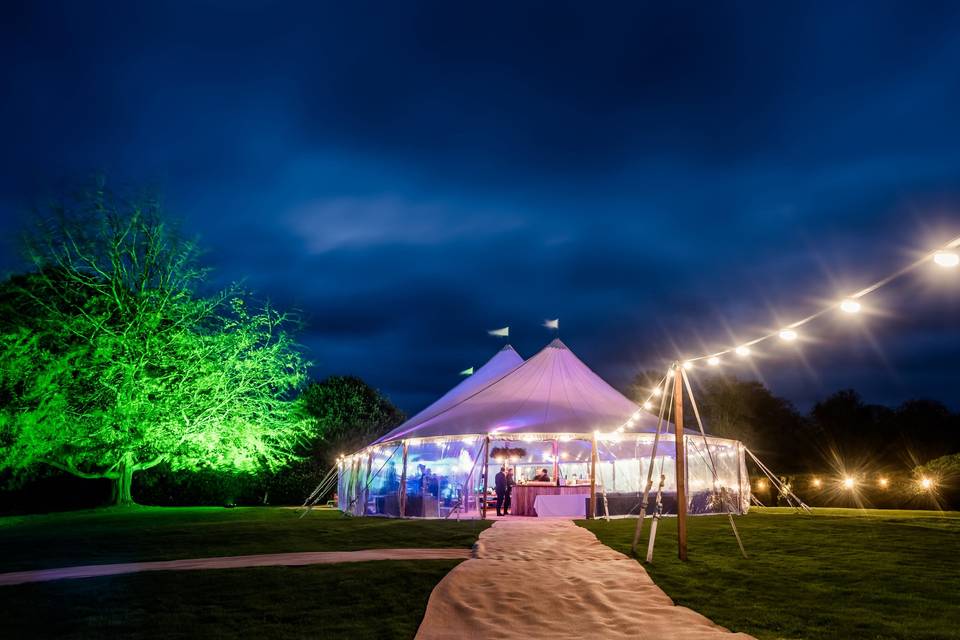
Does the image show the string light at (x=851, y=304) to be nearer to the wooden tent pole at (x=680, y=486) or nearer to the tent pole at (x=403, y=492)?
the wooden tent pole at (x=680, y=486)

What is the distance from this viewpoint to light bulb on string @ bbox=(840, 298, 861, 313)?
222 inches

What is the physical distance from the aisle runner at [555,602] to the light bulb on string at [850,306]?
285 cm

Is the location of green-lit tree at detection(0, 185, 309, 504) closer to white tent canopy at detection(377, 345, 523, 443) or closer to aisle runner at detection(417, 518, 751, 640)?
white tent canopy at detection(377, 345, 523, 443)

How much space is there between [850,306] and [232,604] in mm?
5612

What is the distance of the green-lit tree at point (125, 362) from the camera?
15812 mm

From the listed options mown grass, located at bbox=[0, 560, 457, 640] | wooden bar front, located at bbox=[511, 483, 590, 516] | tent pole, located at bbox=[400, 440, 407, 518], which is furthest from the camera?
wooden bar front, located at bbox=[511, 483, 590, 516]

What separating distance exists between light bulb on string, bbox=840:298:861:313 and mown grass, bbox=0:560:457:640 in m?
4.28

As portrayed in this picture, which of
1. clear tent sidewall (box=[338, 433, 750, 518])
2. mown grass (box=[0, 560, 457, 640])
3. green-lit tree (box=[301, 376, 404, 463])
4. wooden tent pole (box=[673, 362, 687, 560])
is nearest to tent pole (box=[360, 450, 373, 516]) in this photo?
clear tent sidewall (box=[338, 433, 750, 518])

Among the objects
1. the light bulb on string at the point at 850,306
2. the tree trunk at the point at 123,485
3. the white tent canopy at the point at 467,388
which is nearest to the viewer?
the light bulb on string at the point at 850,306

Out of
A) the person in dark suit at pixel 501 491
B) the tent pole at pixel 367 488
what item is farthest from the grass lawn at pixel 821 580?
the tent pole at pixel 367 488

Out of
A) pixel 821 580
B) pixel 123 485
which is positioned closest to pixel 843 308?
pixel 821 580

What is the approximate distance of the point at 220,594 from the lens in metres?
5.62

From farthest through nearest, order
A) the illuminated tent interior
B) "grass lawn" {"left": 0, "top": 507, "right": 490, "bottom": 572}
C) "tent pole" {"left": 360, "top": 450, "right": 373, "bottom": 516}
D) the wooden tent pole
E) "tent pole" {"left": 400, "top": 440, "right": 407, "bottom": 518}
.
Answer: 1. "tent pole" {"left": 360, "top": 450, "right": 373, "bottom": 516}
2. "tent pole" {"left": 400, "top": 440, "right": 407, "bottom": 518}
3. the illuminated tent interior
4. "grass lawn" {"left": 0, "top": 507, "right": 490, "bottom": 572}
5. the wooden tent pole

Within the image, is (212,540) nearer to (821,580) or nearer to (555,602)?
(555,602)
